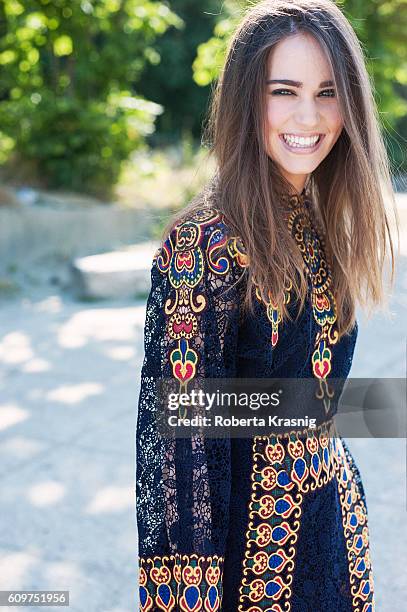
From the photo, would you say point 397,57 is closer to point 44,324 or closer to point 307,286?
point 44,324

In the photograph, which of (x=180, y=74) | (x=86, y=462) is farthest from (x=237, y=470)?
(x=180, y=74)

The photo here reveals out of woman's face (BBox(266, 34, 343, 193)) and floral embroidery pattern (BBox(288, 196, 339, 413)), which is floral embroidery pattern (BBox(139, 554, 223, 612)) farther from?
woman's face (BBox(266, 34, 343, 193))

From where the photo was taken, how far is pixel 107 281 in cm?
661

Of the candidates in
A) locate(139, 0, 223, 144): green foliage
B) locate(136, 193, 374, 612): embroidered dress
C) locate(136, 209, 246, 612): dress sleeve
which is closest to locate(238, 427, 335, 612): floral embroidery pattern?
locate(136, 193, 374, 612): embroidered dress

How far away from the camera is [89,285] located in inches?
260

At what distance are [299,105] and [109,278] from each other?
5145mm

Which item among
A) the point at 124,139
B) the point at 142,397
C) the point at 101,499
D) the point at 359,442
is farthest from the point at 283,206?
the point at 124,139

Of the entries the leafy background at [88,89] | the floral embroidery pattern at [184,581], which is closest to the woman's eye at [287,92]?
the floral embroidery pattern at [184,581]

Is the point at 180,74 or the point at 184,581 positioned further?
the point at 180,74

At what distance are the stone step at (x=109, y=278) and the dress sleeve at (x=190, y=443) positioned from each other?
16.9ft

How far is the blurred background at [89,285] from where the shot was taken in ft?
9.74

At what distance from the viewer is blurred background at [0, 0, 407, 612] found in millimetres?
2969

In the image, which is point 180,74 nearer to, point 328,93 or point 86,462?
point 86,462

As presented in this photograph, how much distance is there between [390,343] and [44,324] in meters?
2.43
